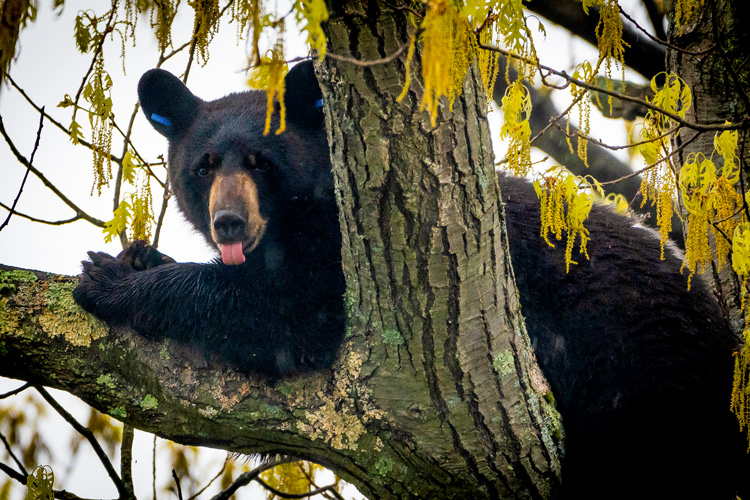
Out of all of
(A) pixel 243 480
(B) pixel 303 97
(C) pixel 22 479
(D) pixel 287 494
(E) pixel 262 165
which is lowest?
(D) pixel 287 494

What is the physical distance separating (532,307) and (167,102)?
2.73 meters

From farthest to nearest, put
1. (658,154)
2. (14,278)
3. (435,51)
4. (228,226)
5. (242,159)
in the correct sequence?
(242,159)
(228,226)
(14,278)
(658,154)
(435,51)

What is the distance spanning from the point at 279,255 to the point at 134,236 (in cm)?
91

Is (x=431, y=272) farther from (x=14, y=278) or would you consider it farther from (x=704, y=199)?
(x=14, y=278)

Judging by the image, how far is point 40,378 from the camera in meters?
2.95

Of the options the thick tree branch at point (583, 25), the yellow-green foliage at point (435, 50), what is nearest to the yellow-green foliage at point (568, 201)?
the yellow-green foliage at point (435, 50)

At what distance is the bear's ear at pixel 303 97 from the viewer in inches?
143

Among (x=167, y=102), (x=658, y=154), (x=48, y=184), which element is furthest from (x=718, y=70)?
(x=48, y=184)

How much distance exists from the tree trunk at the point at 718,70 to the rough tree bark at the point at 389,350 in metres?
1.73

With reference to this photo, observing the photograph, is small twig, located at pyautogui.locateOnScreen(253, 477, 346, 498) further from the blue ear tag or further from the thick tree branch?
the thick tree branch

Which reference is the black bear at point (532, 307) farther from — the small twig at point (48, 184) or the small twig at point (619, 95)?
the small twig at point (619, 95)

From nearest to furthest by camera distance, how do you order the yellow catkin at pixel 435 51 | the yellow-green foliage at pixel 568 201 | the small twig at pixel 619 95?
the yellow catkin at pixel 435 51
the small twig at pixel 619 95
the yellow-green foliage at pixel 568 201

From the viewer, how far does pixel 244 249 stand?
11.4ft

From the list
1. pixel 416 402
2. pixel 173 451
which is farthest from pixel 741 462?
pixel 173 451
